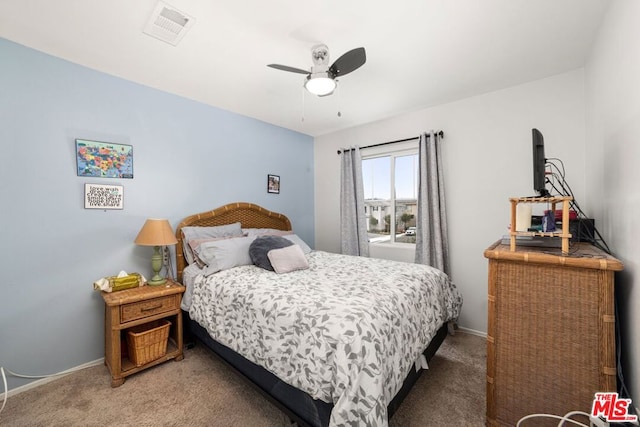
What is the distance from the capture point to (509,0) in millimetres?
1551

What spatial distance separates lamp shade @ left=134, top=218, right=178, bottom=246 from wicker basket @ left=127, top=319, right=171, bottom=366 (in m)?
0.72

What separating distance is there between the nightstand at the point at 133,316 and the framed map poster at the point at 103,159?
41.7 inches

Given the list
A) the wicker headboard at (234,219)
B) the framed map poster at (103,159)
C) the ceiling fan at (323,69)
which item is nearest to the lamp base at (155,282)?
the wicker headboard at (234,219)

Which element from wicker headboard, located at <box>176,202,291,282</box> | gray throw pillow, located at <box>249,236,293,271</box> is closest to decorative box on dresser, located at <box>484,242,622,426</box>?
gray throw pillow, located at <box>249,236,293,271</box>

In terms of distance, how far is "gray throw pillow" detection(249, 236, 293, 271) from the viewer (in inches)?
97.3

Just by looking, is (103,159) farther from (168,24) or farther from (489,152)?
(489,152)

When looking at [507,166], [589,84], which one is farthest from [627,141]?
[507,166]

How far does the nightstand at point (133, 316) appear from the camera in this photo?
1.98 meters

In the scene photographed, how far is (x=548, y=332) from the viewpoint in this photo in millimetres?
1323

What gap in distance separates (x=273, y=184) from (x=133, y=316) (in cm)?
228

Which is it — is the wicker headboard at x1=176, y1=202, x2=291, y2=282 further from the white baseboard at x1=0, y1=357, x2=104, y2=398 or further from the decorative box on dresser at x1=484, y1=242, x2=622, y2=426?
the decorative box on dresser at x1=484, y1=242, x2=622, y2=426

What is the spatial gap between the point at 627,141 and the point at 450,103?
6.29 feet

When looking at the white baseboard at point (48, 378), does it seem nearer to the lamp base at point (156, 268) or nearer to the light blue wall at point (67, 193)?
the light blue wall at point (67, 193)

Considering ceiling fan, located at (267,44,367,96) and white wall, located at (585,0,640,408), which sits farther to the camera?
ceiling fan, located at (267,44,367,96)
